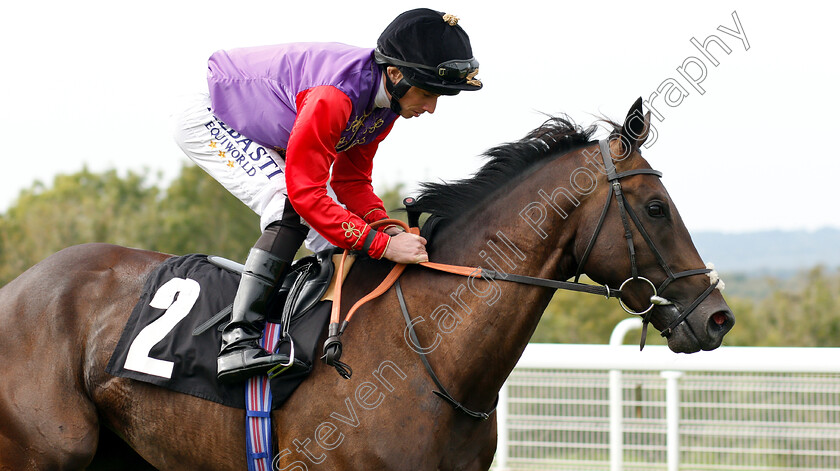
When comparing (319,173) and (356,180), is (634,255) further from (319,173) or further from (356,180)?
(356,180)

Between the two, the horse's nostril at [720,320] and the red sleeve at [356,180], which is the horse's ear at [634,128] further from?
the red sleeve at [356,180]

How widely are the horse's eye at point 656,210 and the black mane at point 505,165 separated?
0.42 m

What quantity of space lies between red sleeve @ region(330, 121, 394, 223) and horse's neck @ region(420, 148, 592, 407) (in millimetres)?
632

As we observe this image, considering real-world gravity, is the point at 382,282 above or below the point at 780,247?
below

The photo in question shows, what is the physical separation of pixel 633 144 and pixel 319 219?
3.98 ft

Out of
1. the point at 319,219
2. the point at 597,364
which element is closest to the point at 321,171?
the point at 319,219

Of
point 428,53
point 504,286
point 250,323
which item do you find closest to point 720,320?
point 504,286

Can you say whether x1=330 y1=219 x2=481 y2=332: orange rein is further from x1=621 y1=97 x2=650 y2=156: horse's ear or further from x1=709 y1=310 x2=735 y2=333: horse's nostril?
x1=709 y1=310 x2=735 y2=333: horse's nostril

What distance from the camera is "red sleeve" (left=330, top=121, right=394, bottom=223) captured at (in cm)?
352

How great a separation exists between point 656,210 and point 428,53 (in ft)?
3.38

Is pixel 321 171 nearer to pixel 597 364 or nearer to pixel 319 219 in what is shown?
pixel 319 219

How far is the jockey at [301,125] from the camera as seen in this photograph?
2.86 meters

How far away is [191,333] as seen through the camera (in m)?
3.04

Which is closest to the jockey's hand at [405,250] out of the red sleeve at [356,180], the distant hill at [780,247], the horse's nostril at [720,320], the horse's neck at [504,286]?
the horse's neck at [504,286]
